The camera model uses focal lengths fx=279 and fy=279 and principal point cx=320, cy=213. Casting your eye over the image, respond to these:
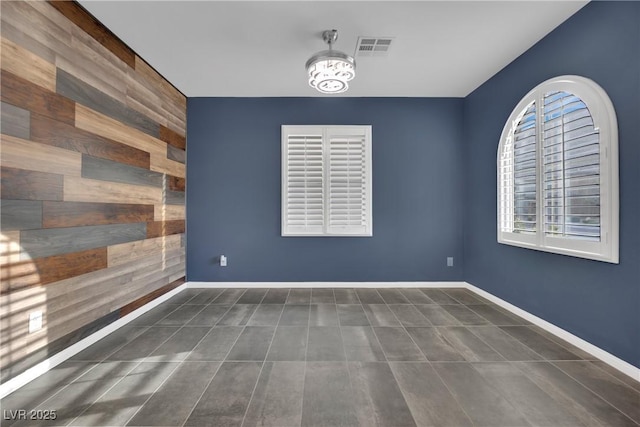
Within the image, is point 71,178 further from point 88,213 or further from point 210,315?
→ point 210,315

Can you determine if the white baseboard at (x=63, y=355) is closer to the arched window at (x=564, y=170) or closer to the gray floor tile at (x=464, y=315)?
the gray floor tile at (x=464, y=315)

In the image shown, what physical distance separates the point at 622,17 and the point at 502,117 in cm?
128

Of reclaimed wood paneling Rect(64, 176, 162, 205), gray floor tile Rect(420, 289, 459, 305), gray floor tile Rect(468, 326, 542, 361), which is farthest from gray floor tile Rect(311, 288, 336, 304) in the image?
reclaimed wood paneling Rect(64, 176, 162, 205)

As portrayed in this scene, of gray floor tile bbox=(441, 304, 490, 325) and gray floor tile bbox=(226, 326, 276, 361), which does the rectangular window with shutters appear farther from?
gray floor tile bbox=(226, 326, 276, 361)

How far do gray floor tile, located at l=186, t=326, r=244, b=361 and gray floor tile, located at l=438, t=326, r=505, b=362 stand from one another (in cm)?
184

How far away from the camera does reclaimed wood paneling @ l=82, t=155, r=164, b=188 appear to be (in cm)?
227

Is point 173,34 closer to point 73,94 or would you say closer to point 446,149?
point 73,94

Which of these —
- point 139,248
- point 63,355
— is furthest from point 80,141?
point 63,355

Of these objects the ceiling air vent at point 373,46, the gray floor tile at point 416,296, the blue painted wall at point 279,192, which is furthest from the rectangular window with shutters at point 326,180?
the ceiling air vent at point 373,46

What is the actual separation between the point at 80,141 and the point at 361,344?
276 centimetres

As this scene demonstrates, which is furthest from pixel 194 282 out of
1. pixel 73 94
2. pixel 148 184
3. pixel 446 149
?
pixel 446 149

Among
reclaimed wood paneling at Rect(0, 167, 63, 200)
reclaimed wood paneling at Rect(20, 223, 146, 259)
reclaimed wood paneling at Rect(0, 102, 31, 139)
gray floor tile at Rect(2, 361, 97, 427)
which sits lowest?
gray floor tile at Rect(2, 361, 97, 427)

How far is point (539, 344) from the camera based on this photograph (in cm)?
229

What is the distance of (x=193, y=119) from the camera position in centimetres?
393
